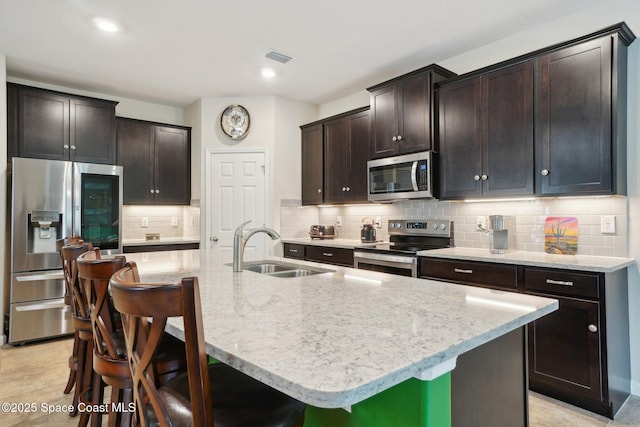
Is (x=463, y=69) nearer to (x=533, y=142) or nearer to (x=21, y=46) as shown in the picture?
(x=533, y=142)

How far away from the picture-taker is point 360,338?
0.89 metres

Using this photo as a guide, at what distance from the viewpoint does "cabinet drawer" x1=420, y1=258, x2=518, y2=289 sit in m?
2.52

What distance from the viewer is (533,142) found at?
2.68 m

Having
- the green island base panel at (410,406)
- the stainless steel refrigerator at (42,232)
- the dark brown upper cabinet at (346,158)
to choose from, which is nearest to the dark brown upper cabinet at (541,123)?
the dark brown upper cabinet at (346,158)

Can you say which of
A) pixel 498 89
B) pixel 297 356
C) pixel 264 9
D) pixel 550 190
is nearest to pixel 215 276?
pixel 297 356

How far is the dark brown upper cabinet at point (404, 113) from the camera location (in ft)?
10.9

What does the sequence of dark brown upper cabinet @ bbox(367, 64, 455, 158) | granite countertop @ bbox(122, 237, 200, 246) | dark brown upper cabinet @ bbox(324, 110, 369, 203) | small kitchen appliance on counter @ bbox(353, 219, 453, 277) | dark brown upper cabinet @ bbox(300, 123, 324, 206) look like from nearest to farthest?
small kitchen appliance on counter @ bbox(353, 219, 453, 277) → dark brown upper cabinet @ bbox(367, 64, 455, 158) → dark brown upper cabinet @ bbox(324, 110, 369, 203) → granite countertop @ bbox(122, 237, 200, 246) → dark brown upper cabinet @ bbox(300, 123, 324, 206)

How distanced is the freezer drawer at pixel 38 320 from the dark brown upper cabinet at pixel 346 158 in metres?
3.02

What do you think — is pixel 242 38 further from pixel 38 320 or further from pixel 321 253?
pixel 38 320

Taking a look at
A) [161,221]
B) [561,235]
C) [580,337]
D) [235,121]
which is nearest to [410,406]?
[580,337]

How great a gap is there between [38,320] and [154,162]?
85.1 inches

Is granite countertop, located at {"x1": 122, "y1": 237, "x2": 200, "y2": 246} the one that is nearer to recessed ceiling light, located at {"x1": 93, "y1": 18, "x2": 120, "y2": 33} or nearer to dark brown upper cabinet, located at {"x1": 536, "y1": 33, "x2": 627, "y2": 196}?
recessed ceiling light, located at {"x1": 93, "y1": 18, "x2": 120, "y2": 33}

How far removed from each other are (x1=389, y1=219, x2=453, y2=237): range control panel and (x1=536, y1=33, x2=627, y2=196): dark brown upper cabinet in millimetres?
993

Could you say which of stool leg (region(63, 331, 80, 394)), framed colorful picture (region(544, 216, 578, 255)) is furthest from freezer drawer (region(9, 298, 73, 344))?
framed colorful picture (region(544, 216, 578, 255))
